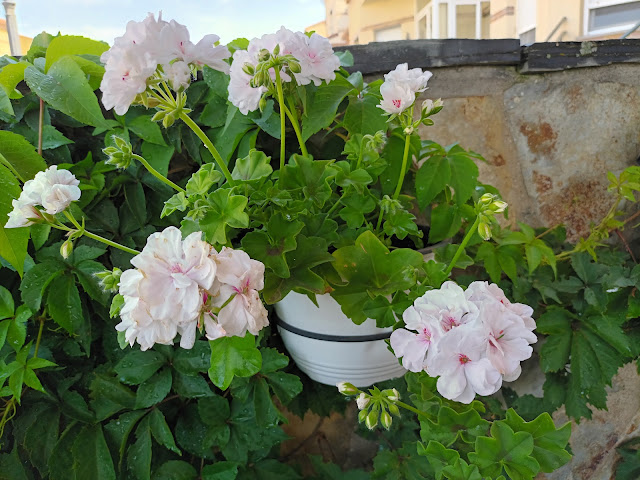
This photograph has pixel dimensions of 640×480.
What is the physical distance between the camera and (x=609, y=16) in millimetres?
1708

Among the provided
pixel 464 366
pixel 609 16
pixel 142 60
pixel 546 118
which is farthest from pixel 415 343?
pixel 609 16

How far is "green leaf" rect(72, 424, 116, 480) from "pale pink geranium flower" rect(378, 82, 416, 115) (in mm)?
639

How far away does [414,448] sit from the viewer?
0.85m

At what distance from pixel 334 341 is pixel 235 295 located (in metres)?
0.23

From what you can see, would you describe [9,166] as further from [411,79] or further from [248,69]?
[411,79]

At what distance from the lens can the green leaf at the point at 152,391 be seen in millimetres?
712

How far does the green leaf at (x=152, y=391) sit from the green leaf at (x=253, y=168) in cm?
35

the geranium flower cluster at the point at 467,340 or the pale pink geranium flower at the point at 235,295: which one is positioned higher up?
the pale pink geranium flower at the point at 235,295

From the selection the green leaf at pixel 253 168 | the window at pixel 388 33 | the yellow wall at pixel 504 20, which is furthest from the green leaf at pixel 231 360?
the window at pixel 388 33

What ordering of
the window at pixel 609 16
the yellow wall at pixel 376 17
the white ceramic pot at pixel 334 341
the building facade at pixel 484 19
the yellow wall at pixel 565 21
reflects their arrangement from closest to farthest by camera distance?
the white ceramic pot at pixel 334 341
the window at pixel 609 16
the building facade at pixel 484 19
the yellow wall at pixel 565 21
the yellow wall at pixel 376 17

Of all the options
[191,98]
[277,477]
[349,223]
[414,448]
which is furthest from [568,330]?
[191,98]

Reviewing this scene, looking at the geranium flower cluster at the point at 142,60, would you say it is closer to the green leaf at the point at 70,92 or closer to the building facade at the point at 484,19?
the green leaf at the point at 70,92

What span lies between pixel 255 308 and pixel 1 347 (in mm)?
436

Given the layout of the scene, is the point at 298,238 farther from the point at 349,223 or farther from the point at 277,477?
the point at 277,477
